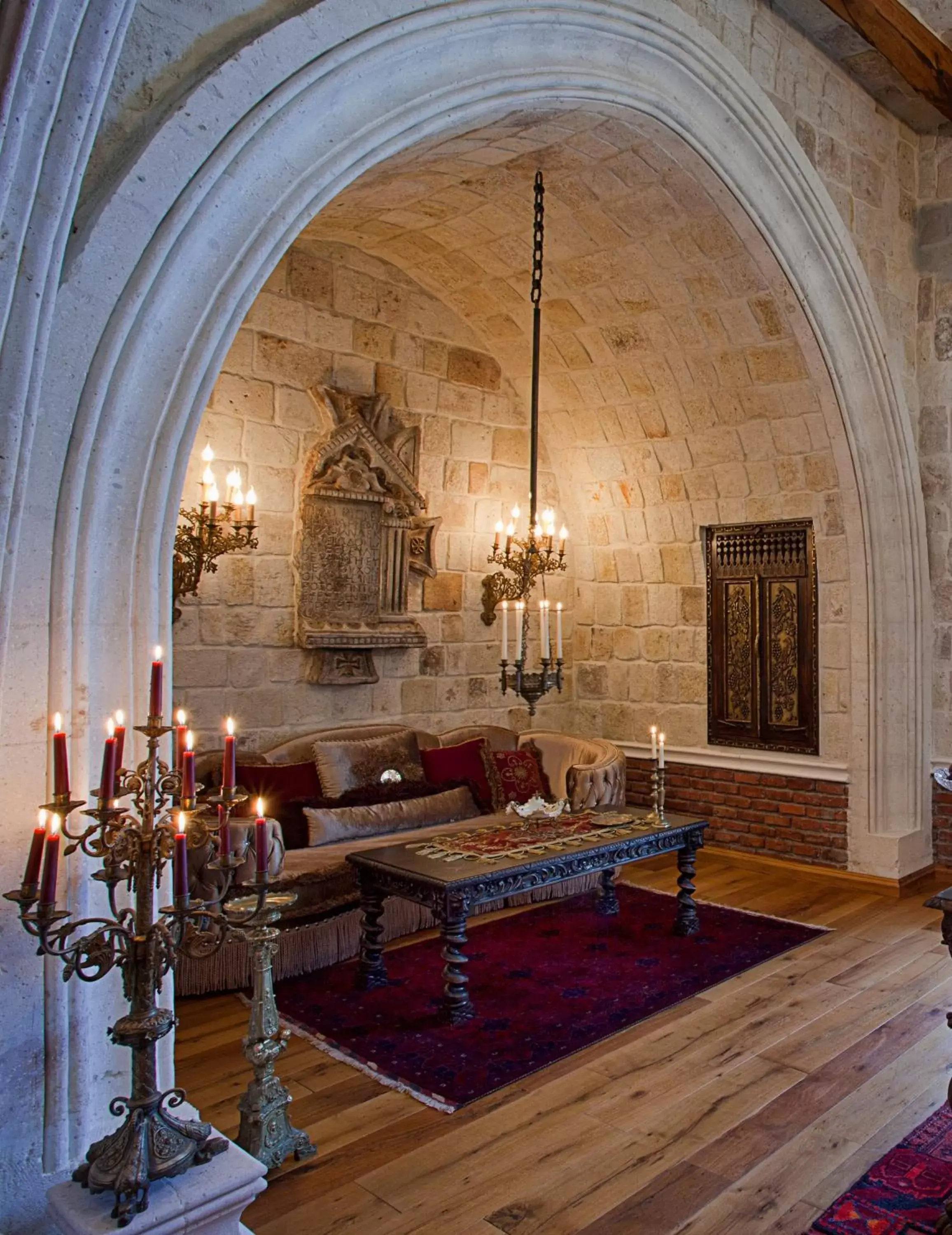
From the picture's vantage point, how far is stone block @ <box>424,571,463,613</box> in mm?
5957

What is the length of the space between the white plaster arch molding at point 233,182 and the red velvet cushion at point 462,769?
9.80 ft

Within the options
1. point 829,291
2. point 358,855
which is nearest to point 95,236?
point 358,855

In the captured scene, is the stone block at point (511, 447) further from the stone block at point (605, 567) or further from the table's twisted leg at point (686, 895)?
the table's twisted leg at point (686, 895)

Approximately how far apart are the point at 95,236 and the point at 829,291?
409cm

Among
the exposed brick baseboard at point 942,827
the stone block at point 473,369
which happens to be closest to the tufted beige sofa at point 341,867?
the exposed brick baseboard at point 942,827

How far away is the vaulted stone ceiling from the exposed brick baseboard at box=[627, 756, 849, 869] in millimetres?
1277

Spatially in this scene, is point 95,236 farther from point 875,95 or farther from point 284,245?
point 875,95

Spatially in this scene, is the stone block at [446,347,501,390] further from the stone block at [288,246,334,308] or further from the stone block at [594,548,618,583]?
the stone block at [594,548,618,583]

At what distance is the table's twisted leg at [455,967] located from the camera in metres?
3.71

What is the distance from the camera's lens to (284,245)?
Result: 112 inches

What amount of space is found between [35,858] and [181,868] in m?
0.29

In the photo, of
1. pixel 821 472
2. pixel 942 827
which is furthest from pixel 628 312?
pixel 942 827

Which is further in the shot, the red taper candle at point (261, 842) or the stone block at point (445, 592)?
the stone block at point (445, 592)

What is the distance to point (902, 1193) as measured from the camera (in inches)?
103
